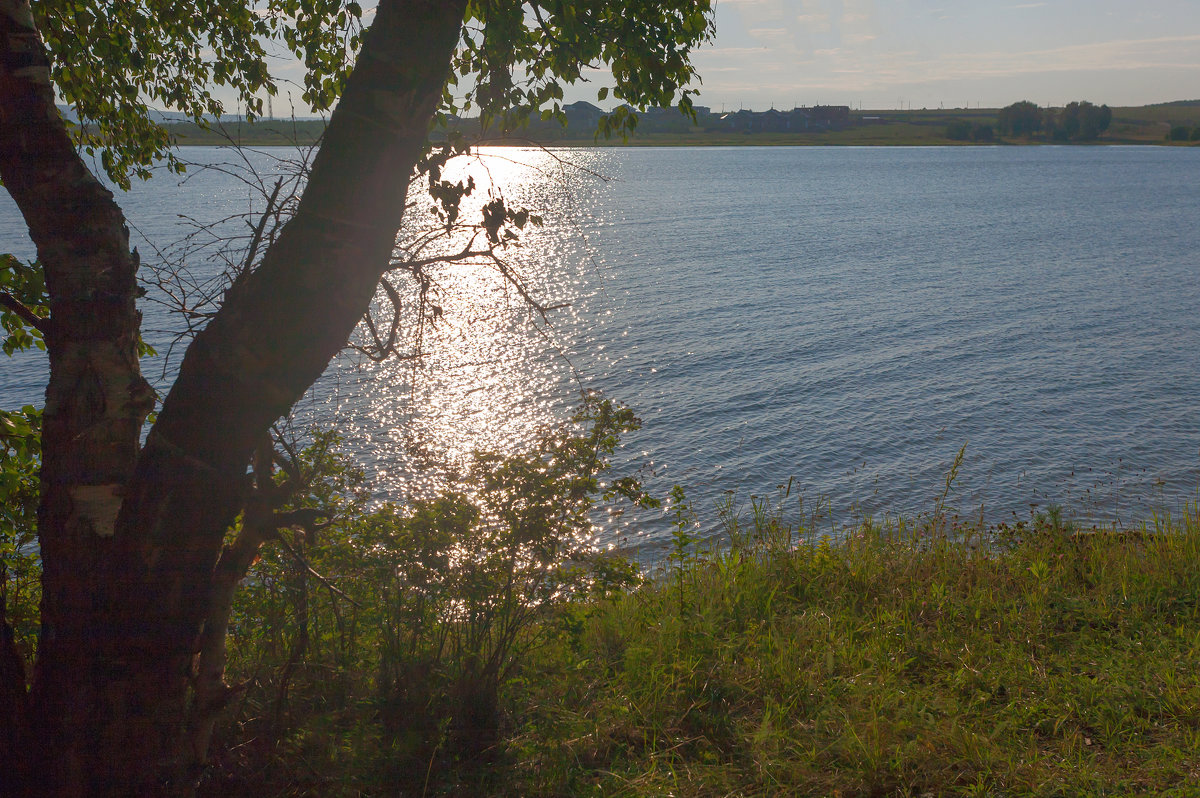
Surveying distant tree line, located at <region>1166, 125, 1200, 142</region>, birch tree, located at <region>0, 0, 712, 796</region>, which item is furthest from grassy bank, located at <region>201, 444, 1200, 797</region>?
distant tree line, located at <region>1166, 125, 1200, 142</region>

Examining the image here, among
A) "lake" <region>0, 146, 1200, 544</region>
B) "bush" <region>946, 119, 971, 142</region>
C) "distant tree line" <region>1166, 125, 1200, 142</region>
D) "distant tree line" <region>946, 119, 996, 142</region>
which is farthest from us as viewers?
"bush" <region>946, 119, 971, 142</region>

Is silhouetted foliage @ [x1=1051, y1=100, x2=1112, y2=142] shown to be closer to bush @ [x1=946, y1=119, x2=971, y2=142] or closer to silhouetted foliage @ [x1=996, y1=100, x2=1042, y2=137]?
silhouetted foliage @ [x1=996, y1=100, x2=1042, y2=137]

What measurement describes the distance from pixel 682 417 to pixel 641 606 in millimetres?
13981

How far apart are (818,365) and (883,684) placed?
2035 cm

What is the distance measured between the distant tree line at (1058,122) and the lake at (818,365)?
→ 158 m

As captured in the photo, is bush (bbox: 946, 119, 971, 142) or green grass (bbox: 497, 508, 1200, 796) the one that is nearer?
green grass (bbox: 497, 508, 1200, 796)

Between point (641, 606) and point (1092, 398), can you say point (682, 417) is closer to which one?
point (1092, 398)

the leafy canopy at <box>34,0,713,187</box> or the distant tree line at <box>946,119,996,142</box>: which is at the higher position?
the distant tree line at <box>946,119,996,142</box>

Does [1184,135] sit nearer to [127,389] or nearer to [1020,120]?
[1020,120]

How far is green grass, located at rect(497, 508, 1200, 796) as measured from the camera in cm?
426

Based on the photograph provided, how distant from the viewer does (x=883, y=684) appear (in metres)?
5.05

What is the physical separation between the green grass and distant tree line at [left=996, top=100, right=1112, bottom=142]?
703 feet

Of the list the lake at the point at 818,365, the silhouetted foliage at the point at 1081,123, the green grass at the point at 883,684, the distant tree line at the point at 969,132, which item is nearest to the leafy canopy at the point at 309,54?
the lake at the point at 818,365

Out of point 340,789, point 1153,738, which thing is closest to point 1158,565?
point 1153,738
